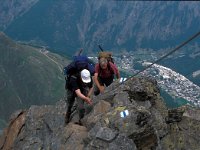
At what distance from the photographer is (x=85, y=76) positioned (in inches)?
830

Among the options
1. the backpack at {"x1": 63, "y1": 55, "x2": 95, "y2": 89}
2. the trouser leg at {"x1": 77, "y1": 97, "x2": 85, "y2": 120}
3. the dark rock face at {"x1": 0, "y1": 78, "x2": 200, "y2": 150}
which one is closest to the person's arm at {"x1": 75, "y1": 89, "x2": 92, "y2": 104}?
the backpack at {"x1": 63, "y1": 55, "x2": 95, "y2": 89}

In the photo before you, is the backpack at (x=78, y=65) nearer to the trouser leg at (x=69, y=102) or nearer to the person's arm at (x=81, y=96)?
the person's arm at (x=81, y=96)

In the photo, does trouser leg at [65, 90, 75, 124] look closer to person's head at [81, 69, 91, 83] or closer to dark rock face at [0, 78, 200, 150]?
dark rock face at [0, 78, 200, 150]

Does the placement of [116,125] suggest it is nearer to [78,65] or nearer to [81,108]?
[78,65]

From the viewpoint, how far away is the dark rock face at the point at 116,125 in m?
19.9

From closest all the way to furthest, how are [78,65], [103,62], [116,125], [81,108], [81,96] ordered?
[116,125], [78,65], [81,96], [103,62], [81,108]

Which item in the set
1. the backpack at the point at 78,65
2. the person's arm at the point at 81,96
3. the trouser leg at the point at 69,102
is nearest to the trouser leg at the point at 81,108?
the trouser leg at the point at 69,102

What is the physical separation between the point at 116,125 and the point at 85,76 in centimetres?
306

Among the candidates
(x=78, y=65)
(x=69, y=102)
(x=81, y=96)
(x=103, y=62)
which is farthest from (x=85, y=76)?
(x=69, y=102)

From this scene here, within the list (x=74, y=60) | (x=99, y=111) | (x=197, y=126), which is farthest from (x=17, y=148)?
(x=197, y=126)

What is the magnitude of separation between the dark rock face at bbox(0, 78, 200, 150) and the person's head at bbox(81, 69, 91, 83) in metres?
2.10

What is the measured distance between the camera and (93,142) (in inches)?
776

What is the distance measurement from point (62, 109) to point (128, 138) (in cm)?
859

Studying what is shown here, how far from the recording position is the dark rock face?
19938mm
